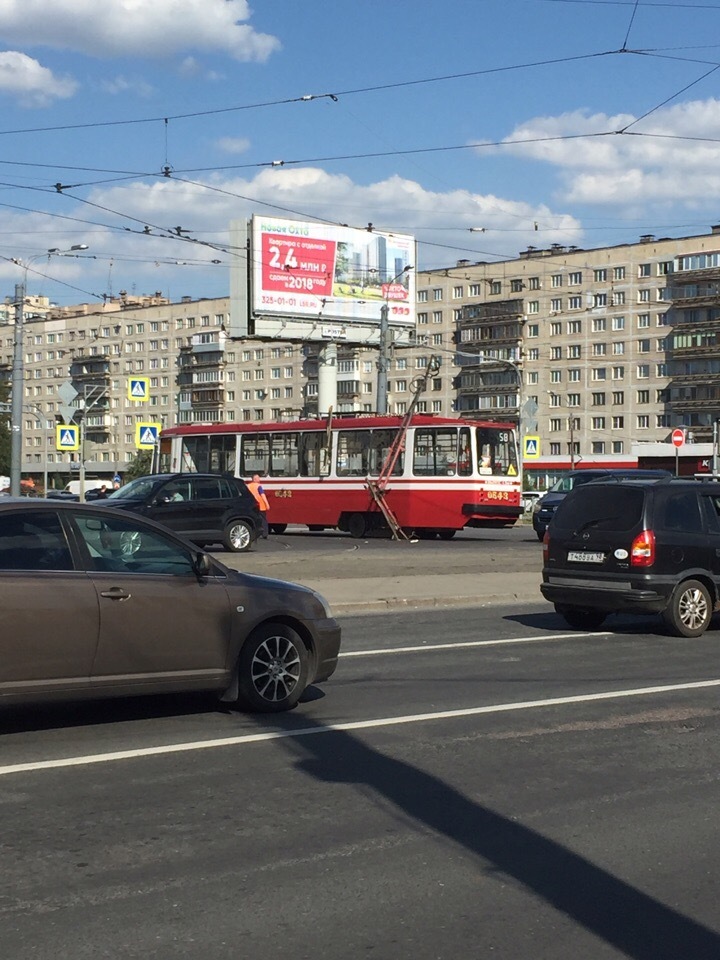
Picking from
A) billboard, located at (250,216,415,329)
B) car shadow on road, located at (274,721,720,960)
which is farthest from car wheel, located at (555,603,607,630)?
billboard, located at (250,216,415,329)

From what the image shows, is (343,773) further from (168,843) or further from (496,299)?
(496,299)

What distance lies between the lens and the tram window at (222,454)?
3744 cm

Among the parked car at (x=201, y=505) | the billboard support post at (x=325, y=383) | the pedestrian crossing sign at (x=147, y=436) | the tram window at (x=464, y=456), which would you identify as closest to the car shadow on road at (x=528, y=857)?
the parked car at (x=201, y=505)

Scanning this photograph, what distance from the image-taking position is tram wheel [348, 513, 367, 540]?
34875 millimetres

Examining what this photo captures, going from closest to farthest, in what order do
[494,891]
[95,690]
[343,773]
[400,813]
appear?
[494,891]
[400,813]
[343,773]
[95,690]

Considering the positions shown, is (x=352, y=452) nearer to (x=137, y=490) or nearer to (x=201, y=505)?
(x=201, y=505)

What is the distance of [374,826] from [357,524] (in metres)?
29.0

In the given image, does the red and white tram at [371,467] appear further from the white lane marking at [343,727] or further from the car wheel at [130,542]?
the car wheel at [130,542]

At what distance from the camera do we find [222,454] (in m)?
37.6

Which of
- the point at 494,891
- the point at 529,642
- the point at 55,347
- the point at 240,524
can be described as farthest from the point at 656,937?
the point at 55,347

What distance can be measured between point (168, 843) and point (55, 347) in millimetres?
119917

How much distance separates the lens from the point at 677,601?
1377 cm

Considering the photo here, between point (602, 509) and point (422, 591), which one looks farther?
point (422, 591)

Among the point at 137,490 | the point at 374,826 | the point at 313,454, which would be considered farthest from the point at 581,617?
the point at 313,454
